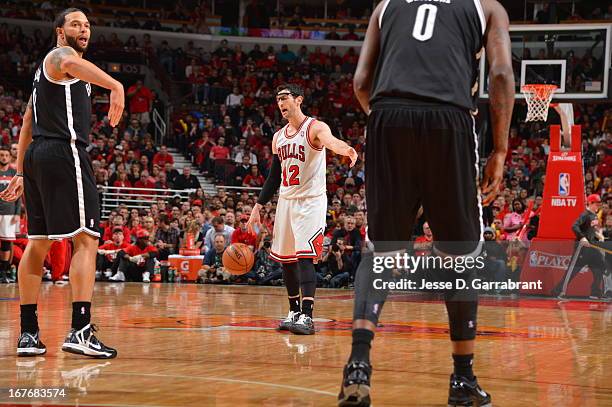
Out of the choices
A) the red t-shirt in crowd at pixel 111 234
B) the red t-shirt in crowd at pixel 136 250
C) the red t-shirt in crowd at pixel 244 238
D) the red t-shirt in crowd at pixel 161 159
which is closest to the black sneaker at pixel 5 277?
the red t-shirt in crowd at pixel 136 250

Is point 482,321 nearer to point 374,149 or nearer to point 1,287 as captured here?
point 374,149

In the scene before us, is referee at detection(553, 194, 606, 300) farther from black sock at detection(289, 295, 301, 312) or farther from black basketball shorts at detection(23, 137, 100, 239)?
black basketball shorts at detection(23, 137, 100, 239)

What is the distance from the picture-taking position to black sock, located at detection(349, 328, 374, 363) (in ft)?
12.5

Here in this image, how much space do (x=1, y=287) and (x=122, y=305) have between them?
358 cm

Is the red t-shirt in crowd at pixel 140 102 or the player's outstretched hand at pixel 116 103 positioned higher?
the player's outstretched hand at pixel 116 103

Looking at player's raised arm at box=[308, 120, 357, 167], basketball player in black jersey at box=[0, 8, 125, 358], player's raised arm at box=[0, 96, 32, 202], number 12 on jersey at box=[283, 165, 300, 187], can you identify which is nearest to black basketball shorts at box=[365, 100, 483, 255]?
basketball player in black jersey at box=[0, 8, 125, 358]

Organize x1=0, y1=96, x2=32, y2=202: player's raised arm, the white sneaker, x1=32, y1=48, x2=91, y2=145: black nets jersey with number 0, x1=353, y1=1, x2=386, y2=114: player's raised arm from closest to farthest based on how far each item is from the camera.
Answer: x1=353, y1=1, x2=386, y2=114: player's raised arm → x1=32, y1=48, x2=91, y2=145: black nets jersey with number 0 → x1=0, y1=96, x2=32, y2=202: player's raised arm → the white sneaker

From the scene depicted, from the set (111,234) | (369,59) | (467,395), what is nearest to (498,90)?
(369,59)

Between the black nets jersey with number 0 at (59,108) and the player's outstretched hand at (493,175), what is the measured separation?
289 cm

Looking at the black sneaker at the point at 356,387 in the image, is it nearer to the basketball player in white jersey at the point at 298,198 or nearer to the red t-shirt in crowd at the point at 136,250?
the basketball player in white jersey at the point at 298,198

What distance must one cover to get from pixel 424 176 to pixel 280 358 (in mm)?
2228

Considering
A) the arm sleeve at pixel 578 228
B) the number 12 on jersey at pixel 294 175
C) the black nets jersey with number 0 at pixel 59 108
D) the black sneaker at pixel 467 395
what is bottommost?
the arm sleeve at pixel 578 228

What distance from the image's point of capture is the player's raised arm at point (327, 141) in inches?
284

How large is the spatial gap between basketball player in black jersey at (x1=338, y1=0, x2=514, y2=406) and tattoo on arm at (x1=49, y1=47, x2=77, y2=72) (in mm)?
2379
